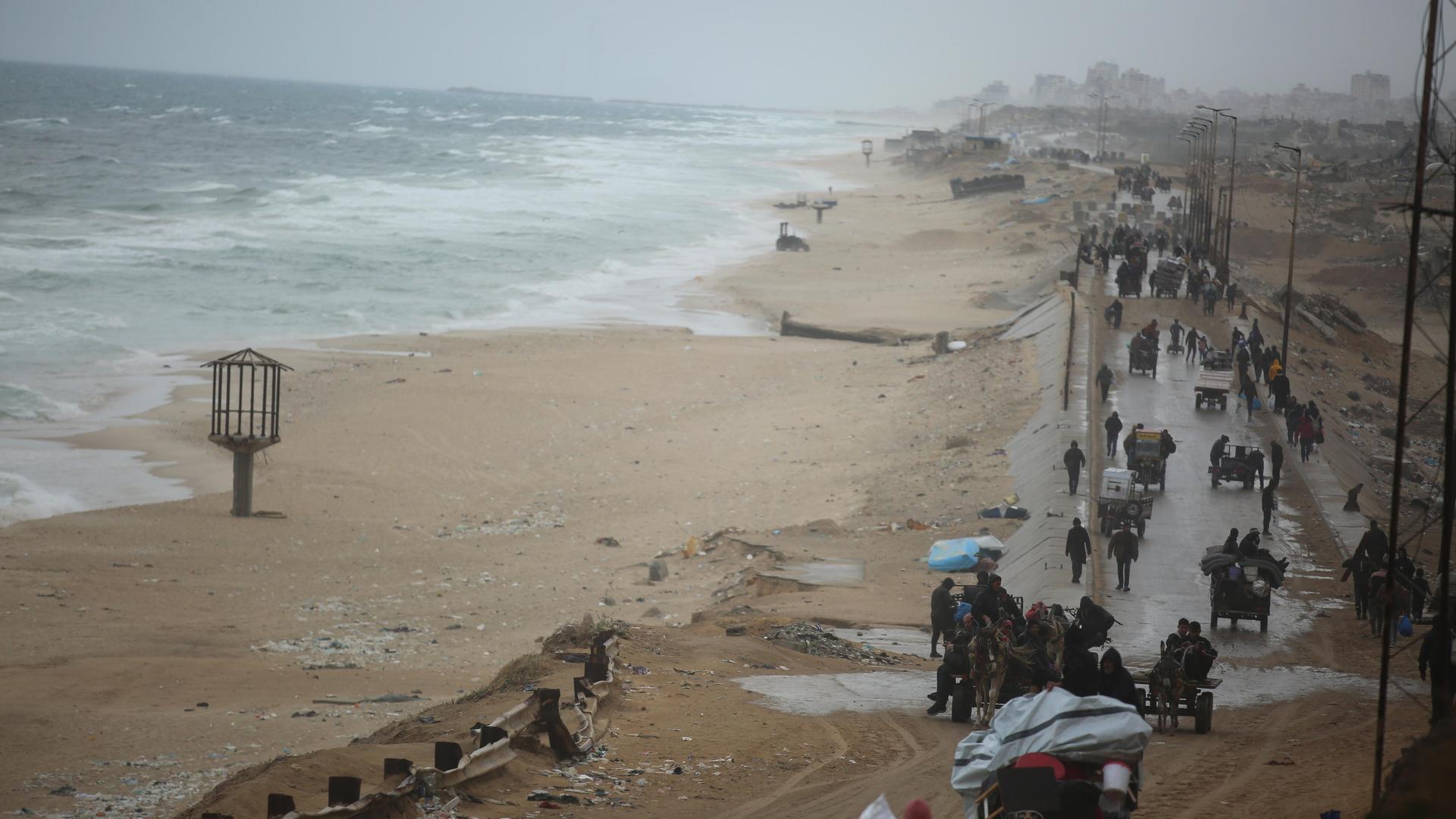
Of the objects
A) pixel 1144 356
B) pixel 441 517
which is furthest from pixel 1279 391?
pixel 441 517

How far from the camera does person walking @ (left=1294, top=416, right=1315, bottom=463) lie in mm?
23766

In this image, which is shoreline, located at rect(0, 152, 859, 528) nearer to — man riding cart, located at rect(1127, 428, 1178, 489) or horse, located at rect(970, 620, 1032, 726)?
man riding cart, located at rect(1127, 428, 1178, 489)

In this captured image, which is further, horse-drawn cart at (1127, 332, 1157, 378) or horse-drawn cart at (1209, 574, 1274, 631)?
horse-drawn cart at (1127, 332, 1157, 378)

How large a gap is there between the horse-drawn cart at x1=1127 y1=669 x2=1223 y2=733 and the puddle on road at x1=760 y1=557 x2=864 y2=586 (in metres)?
7.38

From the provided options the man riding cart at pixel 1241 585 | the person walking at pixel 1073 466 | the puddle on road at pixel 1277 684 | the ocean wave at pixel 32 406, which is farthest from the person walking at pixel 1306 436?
the ocean wave at pixel 32 406

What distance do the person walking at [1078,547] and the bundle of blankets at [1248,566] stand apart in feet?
→ 5.44

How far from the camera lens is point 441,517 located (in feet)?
76.5

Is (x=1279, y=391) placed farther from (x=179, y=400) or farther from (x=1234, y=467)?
(x=179, y=400)

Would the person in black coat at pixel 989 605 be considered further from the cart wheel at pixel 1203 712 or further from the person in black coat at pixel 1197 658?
the cart wheel at pixel 1203 712

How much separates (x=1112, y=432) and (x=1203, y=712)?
12147mm

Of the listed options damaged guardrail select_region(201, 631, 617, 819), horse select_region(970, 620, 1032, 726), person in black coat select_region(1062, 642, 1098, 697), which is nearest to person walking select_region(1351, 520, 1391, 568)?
horse select_region(970, 620, 1032, 726)

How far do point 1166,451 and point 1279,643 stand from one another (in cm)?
675

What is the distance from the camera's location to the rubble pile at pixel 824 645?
51.3 ft

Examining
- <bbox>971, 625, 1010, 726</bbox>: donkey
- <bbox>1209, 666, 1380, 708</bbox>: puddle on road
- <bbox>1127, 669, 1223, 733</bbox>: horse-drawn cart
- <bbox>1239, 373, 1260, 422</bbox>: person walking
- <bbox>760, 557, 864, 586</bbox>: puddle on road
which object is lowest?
<bbox>760, 557, 864, 586</bbox>: puddle on road
